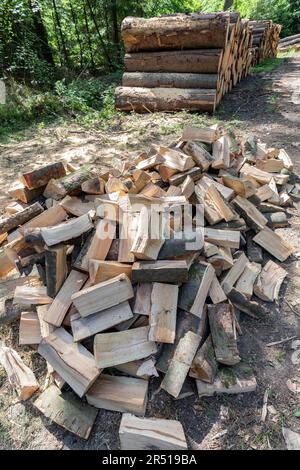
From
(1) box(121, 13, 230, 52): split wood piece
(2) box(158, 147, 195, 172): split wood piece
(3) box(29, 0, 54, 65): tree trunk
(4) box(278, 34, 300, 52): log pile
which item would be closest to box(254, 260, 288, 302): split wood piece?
(2) box(158, 147, 195, 172): split wood piece

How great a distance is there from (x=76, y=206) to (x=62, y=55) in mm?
8208

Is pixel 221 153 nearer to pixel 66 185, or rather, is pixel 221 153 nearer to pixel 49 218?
pixel 66 185

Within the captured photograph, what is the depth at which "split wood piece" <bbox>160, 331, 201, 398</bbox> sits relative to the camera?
1.80 m

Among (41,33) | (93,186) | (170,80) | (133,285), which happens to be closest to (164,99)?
(170,80)

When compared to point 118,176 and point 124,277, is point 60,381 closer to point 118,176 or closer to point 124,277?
point 124,277

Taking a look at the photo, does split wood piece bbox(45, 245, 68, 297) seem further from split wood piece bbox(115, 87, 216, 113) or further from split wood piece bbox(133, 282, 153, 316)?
split wood piece bbox(115, 87, 216, 113)

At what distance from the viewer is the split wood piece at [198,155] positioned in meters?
2.96

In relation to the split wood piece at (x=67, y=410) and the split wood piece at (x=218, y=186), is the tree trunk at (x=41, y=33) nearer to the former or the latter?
the split wood piece at (x=218, y=186)

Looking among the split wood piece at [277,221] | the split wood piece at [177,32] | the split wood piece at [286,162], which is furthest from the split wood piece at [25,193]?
the split wood piece at [177,32]

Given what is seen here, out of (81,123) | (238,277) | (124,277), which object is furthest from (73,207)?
(81,123)

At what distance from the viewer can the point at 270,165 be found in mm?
3676

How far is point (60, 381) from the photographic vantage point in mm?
1874

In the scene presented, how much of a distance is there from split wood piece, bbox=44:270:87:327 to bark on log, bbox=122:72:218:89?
4483 mm

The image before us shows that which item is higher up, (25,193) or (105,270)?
(25,193)
